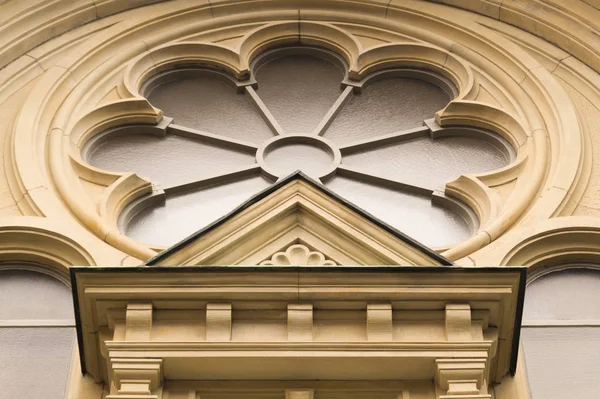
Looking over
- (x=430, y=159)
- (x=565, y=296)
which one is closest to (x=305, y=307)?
(x=565, y=296)

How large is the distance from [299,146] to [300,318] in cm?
408

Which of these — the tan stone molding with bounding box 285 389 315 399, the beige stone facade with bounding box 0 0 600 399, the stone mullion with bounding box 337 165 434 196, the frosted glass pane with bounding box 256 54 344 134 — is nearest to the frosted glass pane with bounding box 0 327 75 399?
the beige stone facade with bounding box 0 0 600 399

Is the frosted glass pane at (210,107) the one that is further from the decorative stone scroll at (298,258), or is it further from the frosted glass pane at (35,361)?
the decorative stone scroll at (298,258)

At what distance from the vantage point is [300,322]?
10531mm

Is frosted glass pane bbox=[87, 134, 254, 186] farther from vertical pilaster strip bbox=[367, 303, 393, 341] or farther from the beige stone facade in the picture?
vertical pilaster strip bbox=[367, 303, 393, 341]

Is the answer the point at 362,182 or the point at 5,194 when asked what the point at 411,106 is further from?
the point at 5,194

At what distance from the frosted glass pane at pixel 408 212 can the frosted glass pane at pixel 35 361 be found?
A: 2939 millimetres

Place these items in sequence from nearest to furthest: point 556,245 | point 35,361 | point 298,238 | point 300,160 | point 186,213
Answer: point 298,238
point 35,361
point 556,245
point 186,213
point 300,160

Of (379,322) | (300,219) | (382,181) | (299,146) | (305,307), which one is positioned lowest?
(379,322)

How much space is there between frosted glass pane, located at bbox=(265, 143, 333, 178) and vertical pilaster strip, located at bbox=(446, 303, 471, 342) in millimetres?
3542

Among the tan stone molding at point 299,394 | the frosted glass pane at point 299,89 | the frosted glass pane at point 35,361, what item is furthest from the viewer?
the frosted glass pane at point 299,89

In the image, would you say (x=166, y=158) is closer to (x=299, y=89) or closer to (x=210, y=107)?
(x=210, y=107)

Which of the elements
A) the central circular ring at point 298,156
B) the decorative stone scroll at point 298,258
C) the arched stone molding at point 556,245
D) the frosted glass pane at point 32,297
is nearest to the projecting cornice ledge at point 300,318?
the decorative stone scroll at point 298,258

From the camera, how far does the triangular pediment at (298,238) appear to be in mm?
11078
